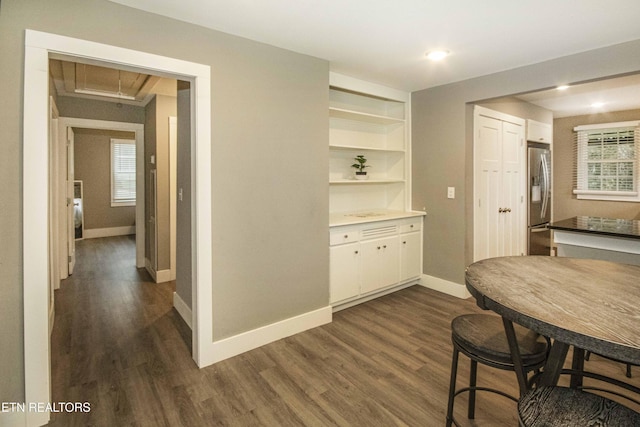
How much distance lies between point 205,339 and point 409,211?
2.83 metres

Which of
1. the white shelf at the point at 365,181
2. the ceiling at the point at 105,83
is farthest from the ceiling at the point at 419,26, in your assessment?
the ceiling at the point at 105,83

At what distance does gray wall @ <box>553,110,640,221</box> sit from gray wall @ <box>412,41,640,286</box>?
325cm

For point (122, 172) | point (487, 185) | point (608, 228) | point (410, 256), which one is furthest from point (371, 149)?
point (122, 172)

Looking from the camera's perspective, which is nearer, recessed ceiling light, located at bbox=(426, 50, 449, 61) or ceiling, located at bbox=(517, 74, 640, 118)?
recessed ceiling light, located at bbox=(426, 50, 449, 61)

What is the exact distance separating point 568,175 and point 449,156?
340cm

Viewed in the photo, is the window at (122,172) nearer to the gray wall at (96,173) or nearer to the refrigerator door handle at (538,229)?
the gray wall at (96,173)

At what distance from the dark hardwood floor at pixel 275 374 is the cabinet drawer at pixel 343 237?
731 millimetres

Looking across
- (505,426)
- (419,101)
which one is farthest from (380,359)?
(419,101)

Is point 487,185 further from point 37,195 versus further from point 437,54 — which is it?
point 37,195

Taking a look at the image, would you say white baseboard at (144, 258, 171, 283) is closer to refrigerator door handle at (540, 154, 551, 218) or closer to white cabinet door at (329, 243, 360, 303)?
white cabinet door at (329, 243, 360, 303)

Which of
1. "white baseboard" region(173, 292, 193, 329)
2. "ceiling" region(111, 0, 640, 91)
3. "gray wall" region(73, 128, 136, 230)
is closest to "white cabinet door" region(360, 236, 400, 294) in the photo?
"white baseboard" region(173, 292, 193, 329)

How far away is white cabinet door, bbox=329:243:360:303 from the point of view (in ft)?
11.0

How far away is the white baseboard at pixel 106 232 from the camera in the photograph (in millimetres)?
7621

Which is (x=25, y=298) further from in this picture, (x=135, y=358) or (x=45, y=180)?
(x=135, y=358)
